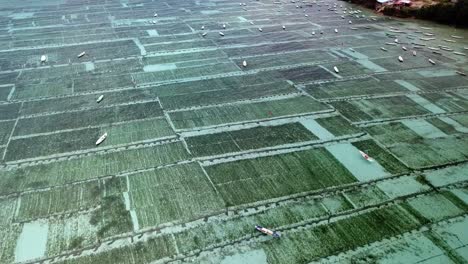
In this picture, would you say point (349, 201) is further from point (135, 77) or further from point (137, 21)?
point (137, 21)

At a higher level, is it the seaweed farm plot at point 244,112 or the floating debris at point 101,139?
the seaweed farm plot at point 244,112

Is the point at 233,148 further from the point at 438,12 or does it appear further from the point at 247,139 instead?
the point at 438,12

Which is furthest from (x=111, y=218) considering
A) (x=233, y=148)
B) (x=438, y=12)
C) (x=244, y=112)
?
(x=438, y=12)

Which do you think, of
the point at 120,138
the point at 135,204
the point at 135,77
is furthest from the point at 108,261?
the point at 135,77

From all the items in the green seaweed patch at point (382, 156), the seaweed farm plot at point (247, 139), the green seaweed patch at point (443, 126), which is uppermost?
the green seaweed patch at point (443, 126)

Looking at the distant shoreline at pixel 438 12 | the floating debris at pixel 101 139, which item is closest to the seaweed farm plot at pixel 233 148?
the floating debris at pixel 101 139

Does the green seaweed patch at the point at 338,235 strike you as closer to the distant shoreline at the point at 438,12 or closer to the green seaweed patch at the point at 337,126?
the green seaweed patch at the point at 337,126

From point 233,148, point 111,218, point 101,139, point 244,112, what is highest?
point 244,112

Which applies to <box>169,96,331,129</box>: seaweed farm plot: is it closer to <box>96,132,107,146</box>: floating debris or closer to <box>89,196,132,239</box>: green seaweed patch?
<box>96,132,107,146</box>: floating debris
